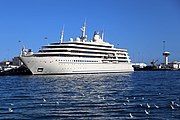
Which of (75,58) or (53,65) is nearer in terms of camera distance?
(53,65)

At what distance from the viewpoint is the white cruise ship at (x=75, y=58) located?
120 metres

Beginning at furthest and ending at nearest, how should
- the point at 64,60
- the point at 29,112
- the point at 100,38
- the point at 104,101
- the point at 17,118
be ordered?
1. the point at 100,38
2. the point at 64,60
3. the point at 104,101
4. the point at 29,112
5. the point at 17,118

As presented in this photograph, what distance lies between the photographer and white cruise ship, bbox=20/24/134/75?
4744 inches

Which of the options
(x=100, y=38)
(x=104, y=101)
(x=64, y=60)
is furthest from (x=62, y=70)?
(x=104, y=101)

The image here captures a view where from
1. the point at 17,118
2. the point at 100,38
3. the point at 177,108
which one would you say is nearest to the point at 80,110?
the point at 17,118

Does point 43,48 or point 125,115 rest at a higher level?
point 43,48

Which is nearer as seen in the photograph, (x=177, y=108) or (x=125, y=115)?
(x=125, y=115)

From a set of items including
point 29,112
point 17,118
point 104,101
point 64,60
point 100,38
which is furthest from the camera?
point 100,38

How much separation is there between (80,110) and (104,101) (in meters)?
6.75

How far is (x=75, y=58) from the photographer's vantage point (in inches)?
4924

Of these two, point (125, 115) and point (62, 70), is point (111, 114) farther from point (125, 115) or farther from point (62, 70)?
point (62, 70)

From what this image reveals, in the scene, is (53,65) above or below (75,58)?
below

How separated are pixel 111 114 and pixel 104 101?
8908 mm

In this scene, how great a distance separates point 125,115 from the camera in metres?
29.1
